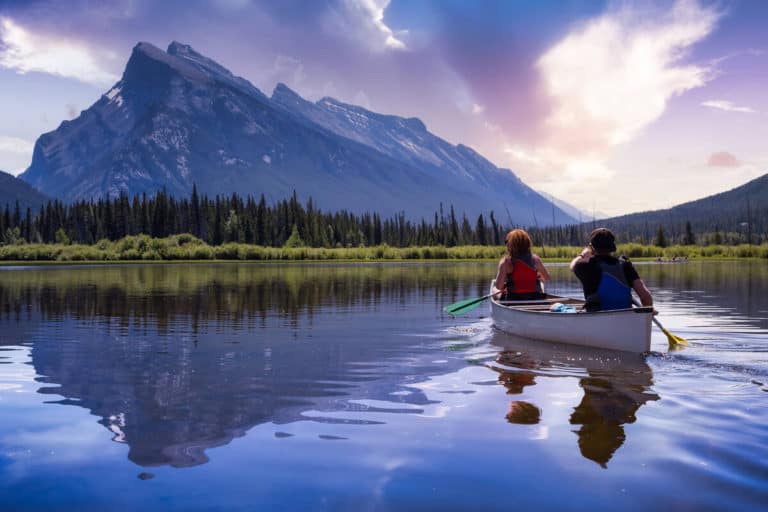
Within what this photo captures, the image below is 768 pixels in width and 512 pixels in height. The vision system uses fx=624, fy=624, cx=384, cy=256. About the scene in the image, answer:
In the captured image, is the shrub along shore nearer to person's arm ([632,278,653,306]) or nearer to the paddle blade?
the paddle blade

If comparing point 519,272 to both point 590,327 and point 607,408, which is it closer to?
point 590,327

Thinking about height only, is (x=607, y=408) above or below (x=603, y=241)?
below

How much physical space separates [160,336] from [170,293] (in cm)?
1778

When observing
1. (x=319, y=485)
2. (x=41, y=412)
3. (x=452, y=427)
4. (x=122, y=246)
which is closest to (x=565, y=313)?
(x=452, y=427)

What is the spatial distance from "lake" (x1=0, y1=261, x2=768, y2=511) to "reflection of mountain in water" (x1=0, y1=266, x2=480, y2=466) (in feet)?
0.22

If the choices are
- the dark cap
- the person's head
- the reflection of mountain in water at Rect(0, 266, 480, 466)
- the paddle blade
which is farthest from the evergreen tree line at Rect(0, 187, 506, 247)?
the dark cap

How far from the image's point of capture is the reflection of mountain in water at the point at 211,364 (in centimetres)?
876

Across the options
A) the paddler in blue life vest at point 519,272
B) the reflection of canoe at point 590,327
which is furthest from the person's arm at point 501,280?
the reflection of canoe at point 590,327

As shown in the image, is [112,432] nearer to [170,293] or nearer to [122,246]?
[170,293]

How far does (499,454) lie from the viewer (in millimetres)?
7039

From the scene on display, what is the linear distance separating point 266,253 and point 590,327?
10933cm

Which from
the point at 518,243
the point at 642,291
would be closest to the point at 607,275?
the point at 642,291

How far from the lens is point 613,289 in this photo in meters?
13.8

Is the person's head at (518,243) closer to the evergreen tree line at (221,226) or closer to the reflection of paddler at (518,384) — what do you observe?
the reflection of paddler at (518,384)
